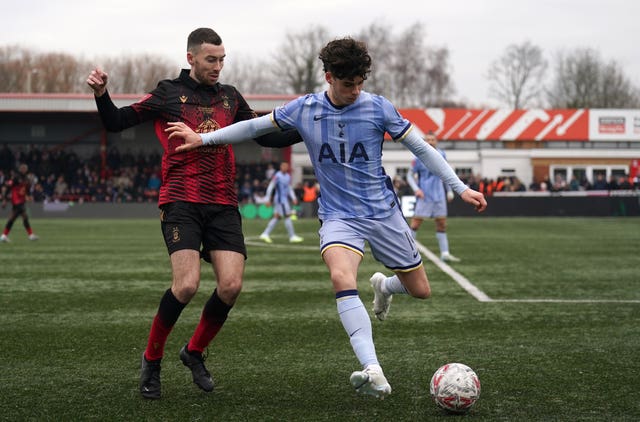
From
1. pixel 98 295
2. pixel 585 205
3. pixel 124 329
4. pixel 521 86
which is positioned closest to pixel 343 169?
pixel 124 329

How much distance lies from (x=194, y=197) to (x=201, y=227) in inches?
7.9

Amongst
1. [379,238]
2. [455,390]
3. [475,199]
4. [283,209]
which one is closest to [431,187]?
[283,209]

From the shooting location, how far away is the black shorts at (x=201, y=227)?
527cm

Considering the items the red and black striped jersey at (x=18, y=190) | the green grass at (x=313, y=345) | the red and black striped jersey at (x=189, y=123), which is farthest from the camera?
the red and black striped jersey at (x=18, y=190)

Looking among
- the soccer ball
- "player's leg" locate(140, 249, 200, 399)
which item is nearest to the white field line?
the soccer ball

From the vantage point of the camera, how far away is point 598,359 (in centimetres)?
615

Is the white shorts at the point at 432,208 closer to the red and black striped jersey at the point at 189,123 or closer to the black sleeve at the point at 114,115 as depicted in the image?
the red and black striped jersey at the point at 189,123

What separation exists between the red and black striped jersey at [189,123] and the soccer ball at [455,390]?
5.88 ft

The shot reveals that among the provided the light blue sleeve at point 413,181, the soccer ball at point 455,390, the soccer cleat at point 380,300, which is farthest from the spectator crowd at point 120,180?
the soccer ball at point 455,390

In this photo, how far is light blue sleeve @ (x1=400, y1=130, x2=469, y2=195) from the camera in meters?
5.30

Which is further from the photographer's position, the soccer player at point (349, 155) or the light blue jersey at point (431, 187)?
the light blue jersey at point (431, 187)

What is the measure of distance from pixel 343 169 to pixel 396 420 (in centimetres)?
161

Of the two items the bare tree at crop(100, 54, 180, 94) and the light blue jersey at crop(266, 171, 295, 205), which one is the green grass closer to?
the light blue jersey at crop(266, 171, 295, 205)

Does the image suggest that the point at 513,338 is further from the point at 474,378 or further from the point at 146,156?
the point at 146,156
